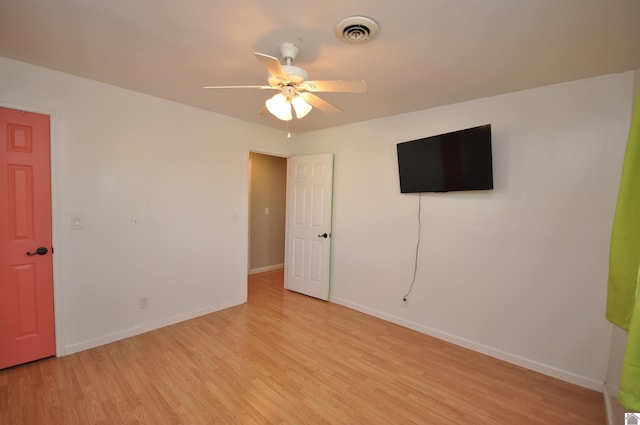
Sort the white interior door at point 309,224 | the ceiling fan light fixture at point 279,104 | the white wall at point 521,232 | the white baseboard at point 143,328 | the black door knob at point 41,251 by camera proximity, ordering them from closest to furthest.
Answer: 1. the ceiling fan light fixture at point 279,104
2. the white wall at point 521,232
3. the black door knob at point 41,251
4. the white baseboard at point 143,328
5. the white interior door at point 309,224

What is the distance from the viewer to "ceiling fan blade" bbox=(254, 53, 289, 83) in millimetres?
1372

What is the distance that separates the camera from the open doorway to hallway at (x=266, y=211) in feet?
17.3

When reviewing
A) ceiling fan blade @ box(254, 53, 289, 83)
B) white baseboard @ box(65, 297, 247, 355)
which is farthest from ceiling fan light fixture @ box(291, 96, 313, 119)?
white baseboard @ box(65, 297, 247, 355)

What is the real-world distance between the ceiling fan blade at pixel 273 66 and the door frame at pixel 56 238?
2.12 metres

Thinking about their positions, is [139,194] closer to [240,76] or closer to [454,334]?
[240,76]

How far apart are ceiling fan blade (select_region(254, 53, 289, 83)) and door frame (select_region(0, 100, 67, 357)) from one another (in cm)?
212

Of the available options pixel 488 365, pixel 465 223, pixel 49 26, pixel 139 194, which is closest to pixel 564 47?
pixel 465 223

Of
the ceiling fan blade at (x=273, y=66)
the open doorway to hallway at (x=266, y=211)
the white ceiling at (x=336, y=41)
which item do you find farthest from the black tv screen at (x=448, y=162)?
the open doorway to hallway at (x=266, y=211)

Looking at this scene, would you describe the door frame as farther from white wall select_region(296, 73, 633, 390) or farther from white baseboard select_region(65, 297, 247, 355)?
white wall select_region(296, 73, 633, 390)

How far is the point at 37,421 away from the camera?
1.74m

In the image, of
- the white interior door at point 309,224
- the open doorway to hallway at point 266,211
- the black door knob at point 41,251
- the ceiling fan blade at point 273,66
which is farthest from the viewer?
the open doorway to hallway at point 266,211

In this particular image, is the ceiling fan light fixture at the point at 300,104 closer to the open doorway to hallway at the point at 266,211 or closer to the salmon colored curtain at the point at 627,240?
the salmon colored curtain at the point at 627,240

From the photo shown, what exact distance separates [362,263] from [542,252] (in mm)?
1867

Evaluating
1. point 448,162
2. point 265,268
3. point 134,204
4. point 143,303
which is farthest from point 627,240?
point 265,268
